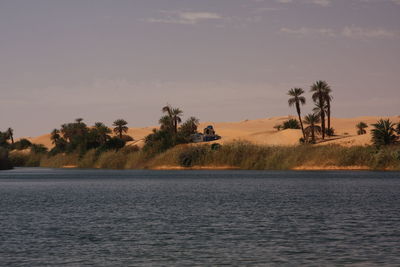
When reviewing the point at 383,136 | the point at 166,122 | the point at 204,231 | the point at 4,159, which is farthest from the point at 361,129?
the point at 204,231

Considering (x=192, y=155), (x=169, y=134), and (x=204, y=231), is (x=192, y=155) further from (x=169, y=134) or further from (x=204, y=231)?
(x=204, y=231)

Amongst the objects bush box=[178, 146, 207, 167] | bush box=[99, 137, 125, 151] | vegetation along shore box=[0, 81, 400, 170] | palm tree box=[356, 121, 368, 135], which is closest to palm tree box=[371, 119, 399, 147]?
vegetation along shore box=[0, 81, 400, 170]

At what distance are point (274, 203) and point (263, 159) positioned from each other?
69.2 meters

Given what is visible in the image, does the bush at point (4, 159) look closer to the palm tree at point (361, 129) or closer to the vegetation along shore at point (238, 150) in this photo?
the vegetation along shore at point (238, 150)

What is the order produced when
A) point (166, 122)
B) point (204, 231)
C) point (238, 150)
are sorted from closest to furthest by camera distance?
1. point (204, 231)
2. point (238, 150)
3. point (166, 122)

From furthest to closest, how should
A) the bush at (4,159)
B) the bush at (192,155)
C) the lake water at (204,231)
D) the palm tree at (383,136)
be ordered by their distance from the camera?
the bush at (4,159), the bush at (192,155), the palm tree at (383,136), the lake water at (204,231)

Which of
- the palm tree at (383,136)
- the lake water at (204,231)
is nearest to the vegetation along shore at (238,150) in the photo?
the palm tree at (383,136)

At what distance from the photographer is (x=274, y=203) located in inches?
1756

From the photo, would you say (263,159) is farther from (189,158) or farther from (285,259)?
(285,259)

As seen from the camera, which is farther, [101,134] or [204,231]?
[101,134]

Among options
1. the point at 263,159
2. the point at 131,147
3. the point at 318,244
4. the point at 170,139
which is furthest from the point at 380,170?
the point at 318,244

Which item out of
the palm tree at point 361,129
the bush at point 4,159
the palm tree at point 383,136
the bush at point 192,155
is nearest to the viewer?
the palm tree at point 383,136

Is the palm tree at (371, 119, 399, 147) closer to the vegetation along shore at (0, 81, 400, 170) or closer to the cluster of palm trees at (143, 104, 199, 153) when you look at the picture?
the vegetation along shore at (0, 81, 400, 170)

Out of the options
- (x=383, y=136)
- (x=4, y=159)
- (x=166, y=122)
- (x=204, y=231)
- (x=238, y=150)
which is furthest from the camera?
(x=166, y=122)
